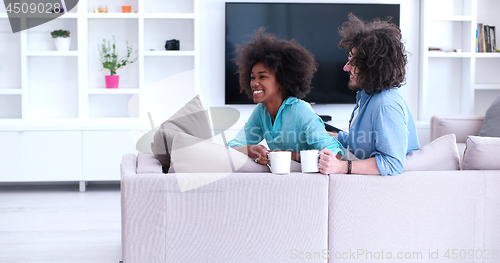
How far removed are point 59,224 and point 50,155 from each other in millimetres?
1023

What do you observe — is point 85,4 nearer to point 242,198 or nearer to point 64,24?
point 64,24

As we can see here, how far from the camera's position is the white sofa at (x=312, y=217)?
143 centimetres

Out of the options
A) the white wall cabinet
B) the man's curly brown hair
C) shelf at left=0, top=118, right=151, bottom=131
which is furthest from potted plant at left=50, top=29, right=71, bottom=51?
the man's curly brown hair

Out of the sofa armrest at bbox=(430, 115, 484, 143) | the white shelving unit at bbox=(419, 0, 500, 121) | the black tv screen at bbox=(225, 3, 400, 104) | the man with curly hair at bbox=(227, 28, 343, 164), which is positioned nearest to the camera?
the man with curly hair at bbox=(227, 28, 343, 164)

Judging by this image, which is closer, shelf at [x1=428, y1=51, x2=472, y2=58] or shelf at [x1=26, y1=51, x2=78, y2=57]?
shelf at [x1=26, y1=51, x2=78, y2=57]

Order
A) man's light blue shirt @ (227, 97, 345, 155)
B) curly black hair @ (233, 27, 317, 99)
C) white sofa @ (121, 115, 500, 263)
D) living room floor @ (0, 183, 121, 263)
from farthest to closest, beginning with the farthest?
living room floor @ (0, 183, 121, 263) < curly black hair @ (233, 27, 317, 99) < man's light blue shirt @ (227, 97, 345, 155) < white sofa @ (121, 115, 500, 263)

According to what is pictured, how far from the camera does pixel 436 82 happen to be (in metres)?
4.51

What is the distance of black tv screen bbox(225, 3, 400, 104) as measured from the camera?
414 centimetres

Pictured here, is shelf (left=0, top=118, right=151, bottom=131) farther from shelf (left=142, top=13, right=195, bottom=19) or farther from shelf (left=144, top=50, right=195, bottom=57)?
shelf (left=142, top=13, right=195, bottom=19)

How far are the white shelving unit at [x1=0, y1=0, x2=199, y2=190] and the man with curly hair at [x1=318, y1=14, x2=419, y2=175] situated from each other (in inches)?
97.6

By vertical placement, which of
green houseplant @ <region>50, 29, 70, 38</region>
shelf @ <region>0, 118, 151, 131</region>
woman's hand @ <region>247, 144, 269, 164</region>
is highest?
green houseplant @ <region>50, 29, 70, 38</region>

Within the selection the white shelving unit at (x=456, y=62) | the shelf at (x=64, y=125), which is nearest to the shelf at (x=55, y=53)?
the shelf at (x=64, y=125)

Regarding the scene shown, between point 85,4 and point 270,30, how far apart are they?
1.66m

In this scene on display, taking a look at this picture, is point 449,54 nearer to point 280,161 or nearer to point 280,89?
point 280,89
